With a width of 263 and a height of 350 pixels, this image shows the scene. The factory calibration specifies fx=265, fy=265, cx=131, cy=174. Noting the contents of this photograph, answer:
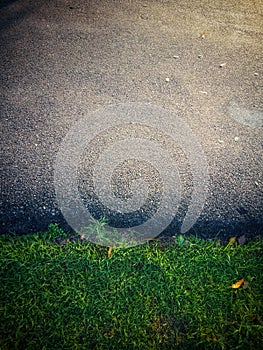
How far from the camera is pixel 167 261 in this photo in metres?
2.30

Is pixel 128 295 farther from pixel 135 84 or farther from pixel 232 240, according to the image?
pixel 135 84

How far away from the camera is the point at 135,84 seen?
3.75 metres

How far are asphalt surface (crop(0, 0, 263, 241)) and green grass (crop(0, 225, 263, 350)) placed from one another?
0.75ft

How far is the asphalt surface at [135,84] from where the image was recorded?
2.63 metres

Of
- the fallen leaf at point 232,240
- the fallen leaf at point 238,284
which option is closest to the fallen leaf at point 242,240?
the fallen leaf at point 232,240

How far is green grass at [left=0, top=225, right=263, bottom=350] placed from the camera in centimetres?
194

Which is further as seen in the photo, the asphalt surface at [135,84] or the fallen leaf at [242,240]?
the asphalt surface at [135,84]

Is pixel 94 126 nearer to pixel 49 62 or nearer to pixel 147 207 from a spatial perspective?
pixel 147 207

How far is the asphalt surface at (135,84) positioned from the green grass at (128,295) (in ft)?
0.75

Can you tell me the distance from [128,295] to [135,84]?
2776mm

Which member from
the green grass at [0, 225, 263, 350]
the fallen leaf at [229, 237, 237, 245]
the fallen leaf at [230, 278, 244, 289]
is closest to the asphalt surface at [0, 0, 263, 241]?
the fallen leaf at [229, 237, 237, 245]

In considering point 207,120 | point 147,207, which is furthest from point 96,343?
point 207,120

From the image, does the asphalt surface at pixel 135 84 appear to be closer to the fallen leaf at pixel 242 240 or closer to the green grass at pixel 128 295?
the fallen leaf at pixel 242 240

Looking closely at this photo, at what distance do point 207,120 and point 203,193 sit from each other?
1094 millimetres
